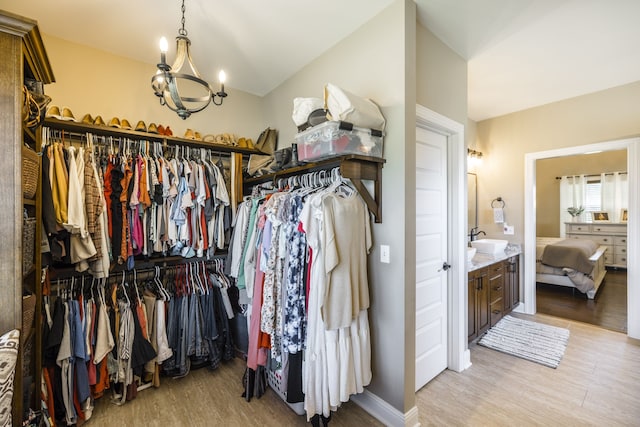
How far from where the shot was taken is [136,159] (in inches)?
85.4

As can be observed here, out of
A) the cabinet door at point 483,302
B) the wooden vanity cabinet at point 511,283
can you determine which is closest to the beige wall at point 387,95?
the cabinet door at point 483,302

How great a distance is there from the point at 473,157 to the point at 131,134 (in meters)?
4.11

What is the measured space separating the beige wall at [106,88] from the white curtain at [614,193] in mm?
8264

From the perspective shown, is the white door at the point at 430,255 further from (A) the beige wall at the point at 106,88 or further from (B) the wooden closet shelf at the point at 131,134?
(A) the beige wall at the point at 106,88

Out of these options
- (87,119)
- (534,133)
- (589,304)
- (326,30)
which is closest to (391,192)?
(326,30)

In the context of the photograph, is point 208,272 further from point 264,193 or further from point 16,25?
point 16,25

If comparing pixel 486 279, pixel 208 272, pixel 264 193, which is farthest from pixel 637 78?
pixel 208 272

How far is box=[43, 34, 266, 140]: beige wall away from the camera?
213cm

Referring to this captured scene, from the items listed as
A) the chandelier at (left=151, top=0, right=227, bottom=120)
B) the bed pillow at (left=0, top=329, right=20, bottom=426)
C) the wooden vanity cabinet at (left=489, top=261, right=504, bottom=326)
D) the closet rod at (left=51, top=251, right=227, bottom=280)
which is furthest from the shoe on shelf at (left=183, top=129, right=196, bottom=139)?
the wooden vanity cabinet at (left=489, top=261, right=504, bottom=326)

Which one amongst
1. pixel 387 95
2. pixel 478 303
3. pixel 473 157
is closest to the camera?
pixel 387 95

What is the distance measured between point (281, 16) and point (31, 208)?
1969 millimetres

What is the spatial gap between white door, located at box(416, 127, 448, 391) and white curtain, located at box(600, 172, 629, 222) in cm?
656

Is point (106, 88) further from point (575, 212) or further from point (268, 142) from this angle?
point (575, 212)

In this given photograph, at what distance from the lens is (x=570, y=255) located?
13.6ft
